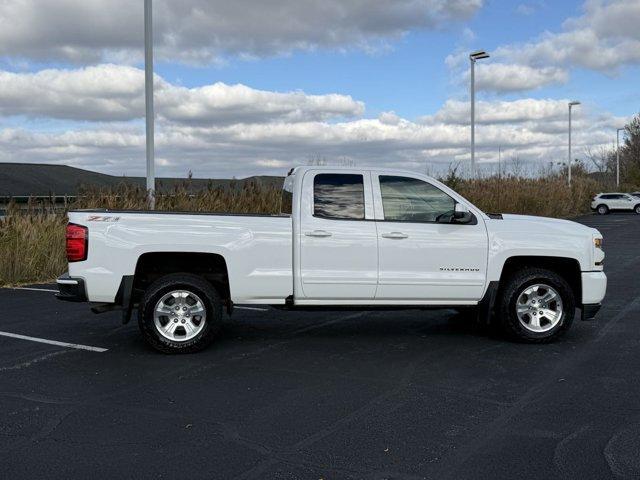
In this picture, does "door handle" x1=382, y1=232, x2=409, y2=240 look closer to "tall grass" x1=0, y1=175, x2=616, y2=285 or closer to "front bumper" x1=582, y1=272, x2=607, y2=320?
"front bumper" x1=582, y1=272, x2=607, y2=320

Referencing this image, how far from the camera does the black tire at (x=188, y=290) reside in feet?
22.7

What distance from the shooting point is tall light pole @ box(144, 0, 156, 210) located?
49.2 ft

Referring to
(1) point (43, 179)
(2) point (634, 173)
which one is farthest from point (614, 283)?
(2) point (634, 173)

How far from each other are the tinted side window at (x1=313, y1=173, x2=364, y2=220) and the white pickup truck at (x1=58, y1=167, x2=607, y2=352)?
0.04ft

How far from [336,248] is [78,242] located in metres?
2.59

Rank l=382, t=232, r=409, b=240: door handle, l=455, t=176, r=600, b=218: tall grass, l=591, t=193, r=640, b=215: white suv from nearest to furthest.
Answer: l=382, t=232, r=409, b=240: door handle → l=455, t=176, r=600, b=218: tall grass → l=591, t=193, r=640, b=215: white suv

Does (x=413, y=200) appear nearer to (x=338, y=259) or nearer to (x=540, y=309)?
(x=338, y=259)

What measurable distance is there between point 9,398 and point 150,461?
199 centimetres

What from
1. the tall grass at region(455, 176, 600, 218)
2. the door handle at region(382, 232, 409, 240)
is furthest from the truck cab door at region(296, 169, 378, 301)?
the tall grass at region(455, 176, 600, 218)

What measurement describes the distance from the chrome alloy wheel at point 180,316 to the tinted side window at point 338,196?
1.58 metres

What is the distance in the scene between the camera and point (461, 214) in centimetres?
716

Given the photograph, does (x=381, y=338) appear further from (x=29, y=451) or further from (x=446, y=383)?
(x=29, y=451)

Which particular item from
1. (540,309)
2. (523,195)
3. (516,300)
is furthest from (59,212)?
(523,195)

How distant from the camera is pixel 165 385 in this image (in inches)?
234
